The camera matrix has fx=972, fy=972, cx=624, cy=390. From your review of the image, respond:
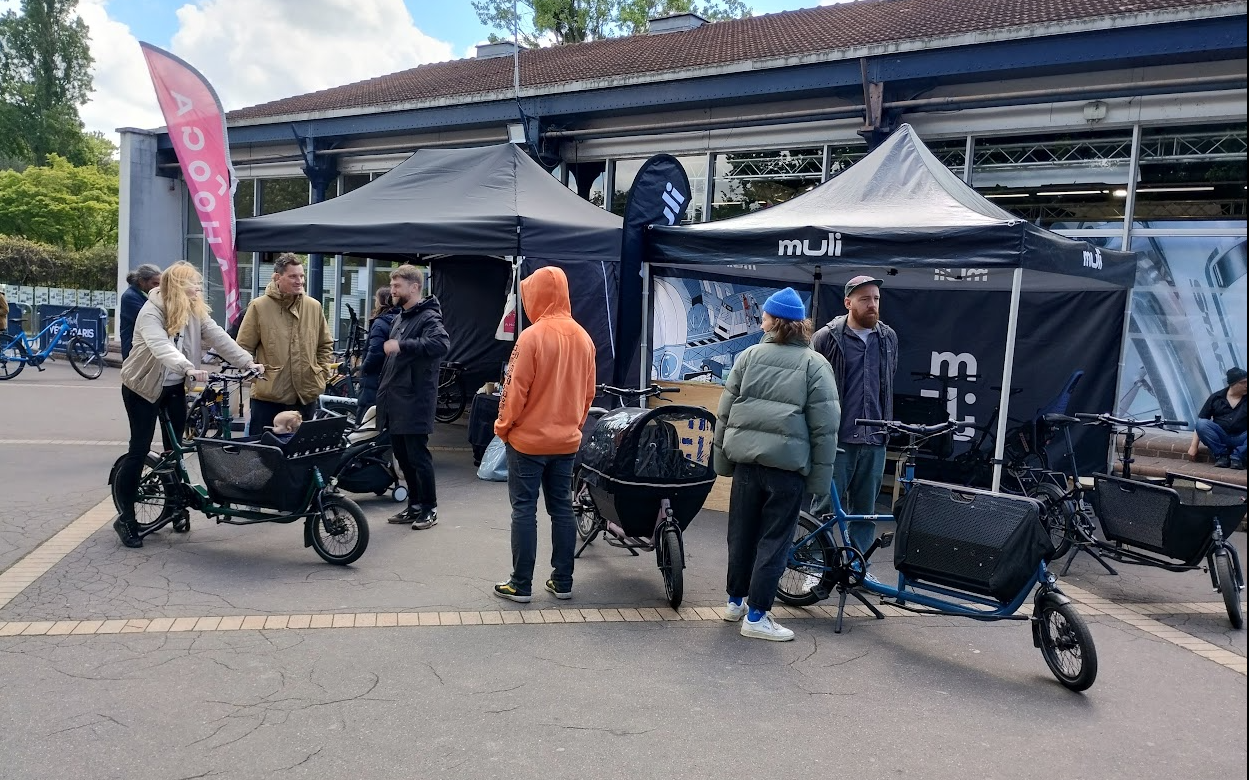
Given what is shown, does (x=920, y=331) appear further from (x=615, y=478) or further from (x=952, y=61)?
(x=615, y=478)

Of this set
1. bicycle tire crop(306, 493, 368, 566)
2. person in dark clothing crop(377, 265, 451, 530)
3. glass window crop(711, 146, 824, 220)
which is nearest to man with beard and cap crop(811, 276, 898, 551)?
person in dark clothing crop(377, 265, 451, 530)

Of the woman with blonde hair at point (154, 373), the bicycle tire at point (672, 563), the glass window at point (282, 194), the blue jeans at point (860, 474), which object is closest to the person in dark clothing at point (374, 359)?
the woman with blonde hair at point (154, 373)

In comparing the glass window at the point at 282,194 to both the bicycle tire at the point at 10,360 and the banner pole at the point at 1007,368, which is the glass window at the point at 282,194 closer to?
the bicycle tire at the point at 10,360

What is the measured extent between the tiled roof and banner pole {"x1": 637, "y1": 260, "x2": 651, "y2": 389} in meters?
6.50

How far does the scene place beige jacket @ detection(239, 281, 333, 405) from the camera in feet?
23.2

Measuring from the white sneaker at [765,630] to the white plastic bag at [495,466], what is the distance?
13.1 ft

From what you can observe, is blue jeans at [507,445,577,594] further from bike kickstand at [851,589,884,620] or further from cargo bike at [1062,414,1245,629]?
cargo bike at [1062,414,1245,629]

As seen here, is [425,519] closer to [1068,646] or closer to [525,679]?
[525,679]

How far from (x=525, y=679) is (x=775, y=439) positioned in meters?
1.59

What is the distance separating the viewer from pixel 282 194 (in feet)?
72.6

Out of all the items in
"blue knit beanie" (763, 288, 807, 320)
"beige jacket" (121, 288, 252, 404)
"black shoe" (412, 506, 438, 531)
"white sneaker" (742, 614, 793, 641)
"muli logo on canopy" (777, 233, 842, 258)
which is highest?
"muli logo on canopy" (777, 233, 842, 258)

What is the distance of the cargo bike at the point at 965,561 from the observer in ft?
14.4

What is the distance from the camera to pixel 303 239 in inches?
356

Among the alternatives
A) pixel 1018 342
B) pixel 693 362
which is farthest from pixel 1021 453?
pixel 693 362
